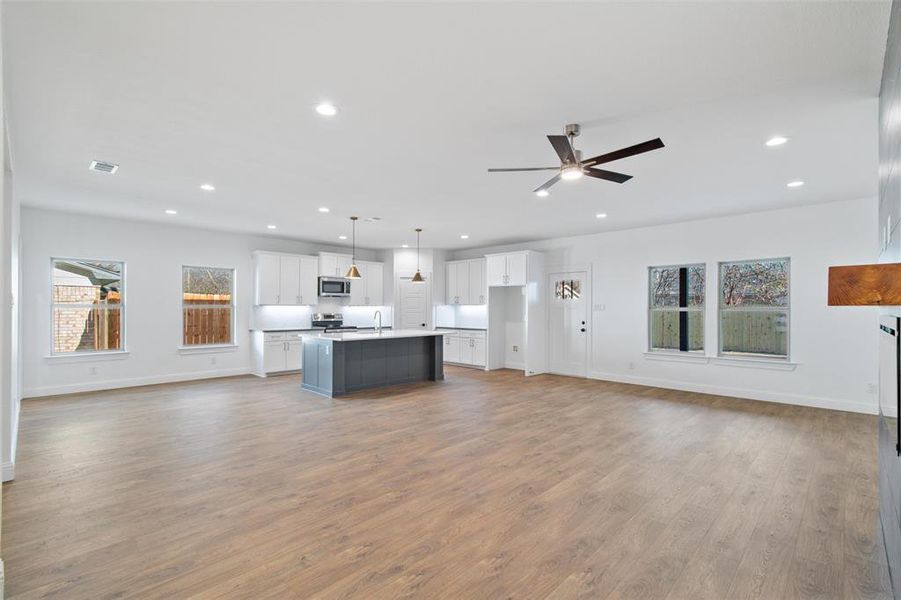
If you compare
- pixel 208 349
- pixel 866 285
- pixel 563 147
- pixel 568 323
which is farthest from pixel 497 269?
pixel 866 285

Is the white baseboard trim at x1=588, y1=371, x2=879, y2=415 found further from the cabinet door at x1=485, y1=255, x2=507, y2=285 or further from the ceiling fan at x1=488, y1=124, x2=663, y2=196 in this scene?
the ceiling fan at x1=488, y1=124, x2=663, y2=196

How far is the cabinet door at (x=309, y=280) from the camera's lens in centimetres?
891

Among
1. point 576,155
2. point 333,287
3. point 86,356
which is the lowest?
point 86,356

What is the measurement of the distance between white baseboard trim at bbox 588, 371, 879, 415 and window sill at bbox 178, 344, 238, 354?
6.76 metres

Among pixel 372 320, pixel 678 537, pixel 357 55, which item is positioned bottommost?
pixel 678 537

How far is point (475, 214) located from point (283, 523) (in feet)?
15.6

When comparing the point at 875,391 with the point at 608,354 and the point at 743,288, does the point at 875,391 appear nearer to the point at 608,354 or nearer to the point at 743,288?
the point at 743,288

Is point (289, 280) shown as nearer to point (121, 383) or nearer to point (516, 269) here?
point (121, 383)

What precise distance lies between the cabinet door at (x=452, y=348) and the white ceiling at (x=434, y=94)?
5.16 m

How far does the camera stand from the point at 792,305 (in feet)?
20.1

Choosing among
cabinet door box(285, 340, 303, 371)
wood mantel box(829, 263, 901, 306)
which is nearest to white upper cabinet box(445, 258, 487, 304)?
cabinet door box(285, 340, 303, 371)

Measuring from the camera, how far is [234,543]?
2.59m

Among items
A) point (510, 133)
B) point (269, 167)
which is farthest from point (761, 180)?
point (269, 167)

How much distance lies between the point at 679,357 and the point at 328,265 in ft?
22.2
